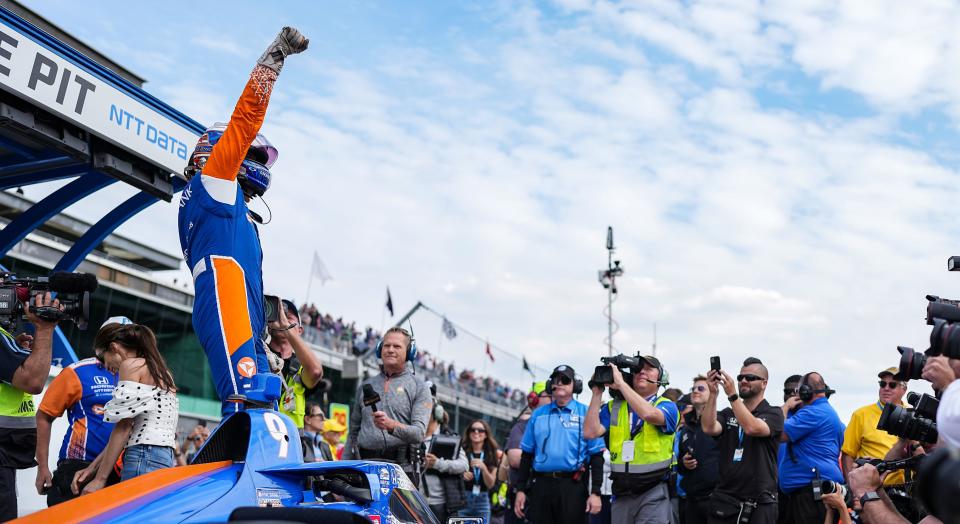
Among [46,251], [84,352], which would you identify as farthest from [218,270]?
[46,251]

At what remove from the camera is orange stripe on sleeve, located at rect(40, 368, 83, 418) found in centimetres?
564

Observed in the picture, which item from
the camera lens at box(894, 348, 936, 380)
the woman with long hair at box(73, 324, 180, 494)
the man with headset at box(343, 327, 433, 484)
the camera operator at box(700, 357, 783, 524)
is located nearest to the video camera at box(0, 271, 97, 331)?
the woman with long hair at box(73, 324, 180, 494)

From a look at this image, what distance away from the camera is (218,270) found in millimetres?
4312

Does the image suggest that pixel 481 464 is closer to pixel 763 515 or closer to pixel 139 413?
pixel 763 515

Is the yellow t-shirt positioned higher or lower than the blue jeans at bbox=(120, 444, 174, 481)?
higher

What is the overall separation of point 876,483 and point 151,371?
3819 mm

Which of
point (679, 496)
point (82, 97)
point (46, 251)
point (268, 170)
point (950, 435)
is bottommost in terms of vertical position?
point (679, 496)

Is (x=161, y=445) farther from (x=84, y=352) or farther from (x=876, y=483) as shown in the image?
(x=84, y=352)

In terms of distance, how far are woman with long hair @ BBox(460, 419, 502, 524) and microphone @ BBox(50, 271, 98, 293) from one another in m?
7.89

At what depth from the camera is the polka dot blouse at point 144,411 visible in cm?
479

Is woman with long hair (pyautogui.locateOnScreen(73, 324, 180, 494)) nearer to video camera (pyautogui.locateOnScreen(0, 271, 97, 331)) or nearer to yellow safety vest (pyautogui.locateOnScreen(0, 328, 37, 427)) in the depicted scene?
video camera (pyautogui.locateOnScreen(0, 271, 97, 331))

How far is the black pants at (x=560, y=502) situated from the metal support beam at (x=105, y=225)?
495cm

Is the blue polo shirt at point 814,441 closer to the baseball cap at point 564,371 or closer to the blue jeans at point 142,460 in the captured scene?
the baseball cap at point 564,371

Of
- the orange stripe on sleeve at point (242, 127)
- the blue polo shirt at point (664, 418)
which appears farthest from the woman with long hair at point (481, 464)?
the orange stripe on sleeve at point (242, 127)
